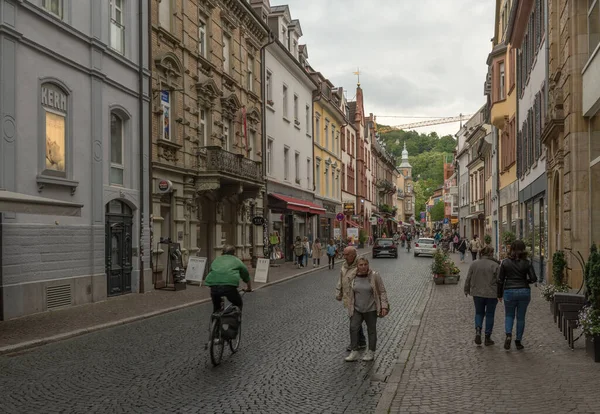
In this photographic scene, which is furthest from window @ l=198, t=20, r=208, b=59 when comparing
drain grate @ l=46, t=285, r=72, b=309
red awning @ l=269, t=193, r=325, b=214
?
drain grate @ l=46, t=285, r=72, b=309

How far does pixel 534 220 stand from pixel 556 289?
396 inches

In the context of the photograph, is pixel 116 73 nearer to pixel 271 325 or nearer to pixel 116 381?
pixel 271 325

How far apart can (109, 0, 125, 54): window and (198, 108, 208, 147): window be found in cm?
561

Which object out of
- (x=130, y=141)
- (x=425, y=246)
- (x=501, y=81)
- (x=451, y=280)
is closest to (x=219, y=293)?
(x=130, y=141)

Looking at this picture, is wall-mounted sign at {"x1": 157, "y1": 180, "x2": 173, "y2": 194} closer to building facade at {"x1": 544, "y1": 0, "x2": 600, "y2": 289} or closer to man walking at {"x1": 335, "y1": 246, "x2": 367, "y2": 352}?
building facade at {"x1": 544, "y1": 0, "x2": 600, "y2": 289}

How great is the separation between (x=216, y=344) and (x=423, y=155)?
143 m

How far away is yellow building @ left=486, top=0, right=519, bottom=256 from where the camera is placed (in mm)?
28500

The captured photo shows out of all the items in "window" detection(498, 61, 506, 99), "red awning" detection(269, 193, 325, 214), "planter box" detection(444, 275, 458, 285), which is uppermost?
"window" detection(498, 61, 506, 99)

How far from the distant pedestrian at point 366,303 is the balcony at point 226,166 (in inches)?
580

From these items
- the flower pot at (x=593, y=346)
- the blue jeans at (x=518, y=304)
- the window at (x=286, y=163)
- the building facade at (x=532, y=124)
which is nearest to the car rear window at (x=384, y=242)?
the window at (x=286, y=163)

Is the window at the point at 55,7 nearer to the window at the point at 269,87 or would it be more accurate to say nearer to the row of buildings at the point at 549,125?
the row of buildings at the point at 549,125

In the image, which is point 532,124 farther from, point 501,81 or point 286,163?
point 286,163

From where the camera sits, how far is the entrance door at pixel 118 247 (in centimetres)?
1764

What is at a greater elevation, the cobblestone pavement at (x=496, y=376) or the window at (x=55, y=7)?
the window at (x=55, y=7)
